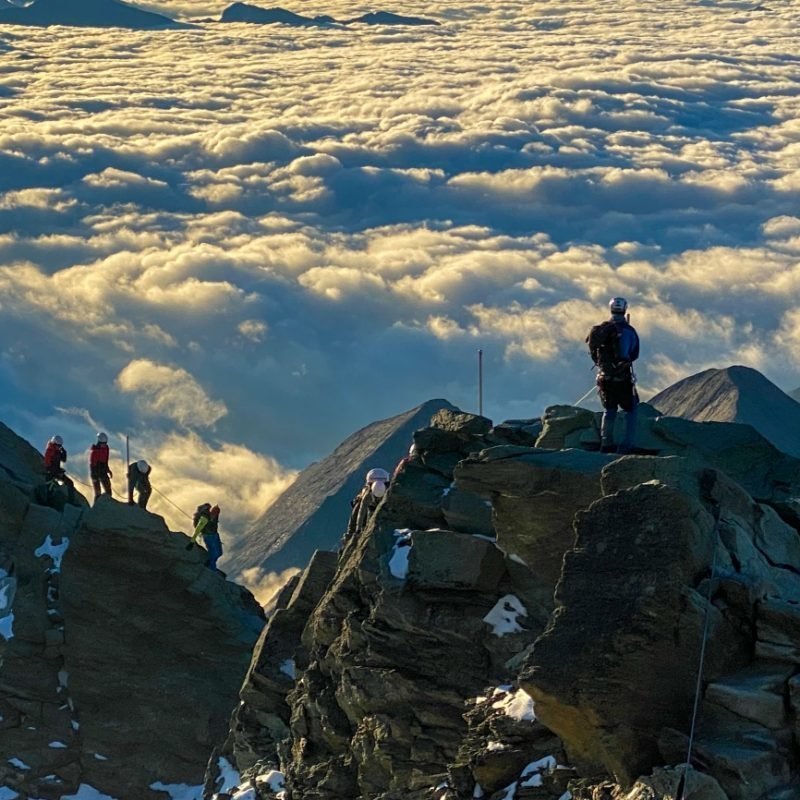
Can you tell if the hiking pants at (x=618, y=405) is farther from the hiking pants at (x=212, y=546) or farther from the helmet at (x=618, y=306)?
the hiking pants at (x=212, y=546)

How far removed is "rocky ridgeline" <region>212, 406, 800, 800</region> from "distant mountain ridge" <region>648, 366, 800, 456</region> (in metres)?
26.0

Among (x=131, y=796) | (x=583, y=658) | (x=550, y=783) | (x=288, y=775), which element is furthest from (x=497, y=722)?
(x=131, y=796)

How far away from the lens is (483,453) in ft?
110

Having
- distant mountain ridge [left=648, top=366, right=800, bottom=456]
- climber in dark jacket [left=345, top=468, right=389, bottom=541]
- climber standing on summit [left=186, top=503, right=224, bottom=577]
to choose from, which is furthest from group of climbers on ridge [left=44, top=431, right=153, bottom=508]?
distant mountain ridge [left=648, top=366, right=800, bottom=456]

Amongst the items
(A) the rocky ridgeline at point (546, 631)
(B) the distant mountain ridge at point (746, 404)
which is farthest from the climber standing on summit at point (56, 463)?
(B) the distant mountain ridge at point (746, 404)

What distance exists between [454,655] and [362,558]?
12.5ft

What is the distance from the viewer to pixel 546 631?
2742 cm

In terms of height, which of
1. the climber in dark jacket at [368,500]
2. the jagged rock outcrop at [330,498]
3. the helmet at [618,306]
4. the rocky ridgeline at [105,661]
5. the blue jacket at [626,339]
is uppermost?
the helmet at [618,306]

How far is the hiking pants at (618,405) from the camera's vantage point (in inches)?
1351

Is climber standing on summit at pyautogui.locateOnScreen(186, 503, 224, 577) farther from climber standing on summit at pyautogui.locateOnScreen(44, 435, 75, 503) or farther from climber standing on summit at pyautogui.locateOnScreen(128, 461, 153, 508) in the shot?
climber standing on summit at pyautogui.locateOnScreen(44, 435, 75, 503)

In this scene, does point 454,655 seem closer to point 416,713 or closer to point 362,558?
point 416,713

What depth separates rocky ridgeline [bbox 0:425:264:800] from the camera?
58719 mm

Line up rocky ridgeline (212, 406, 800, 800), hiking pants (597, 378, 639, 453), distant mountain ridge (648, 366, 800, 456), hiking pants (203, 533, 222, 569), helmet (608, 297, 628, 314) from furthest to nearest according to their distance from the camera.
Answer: distant mountain ridge (648, 366, 800, 456)
hiking pants (203, 533, 222, 569)
hiking pants (597, 378, 639, 453)
helmet (608, 297, 628, 314)
rocky ridgeline (212, 406, 800, 800)

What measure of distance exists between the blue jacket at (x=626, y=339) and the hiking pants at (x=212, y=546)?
1049 inches
